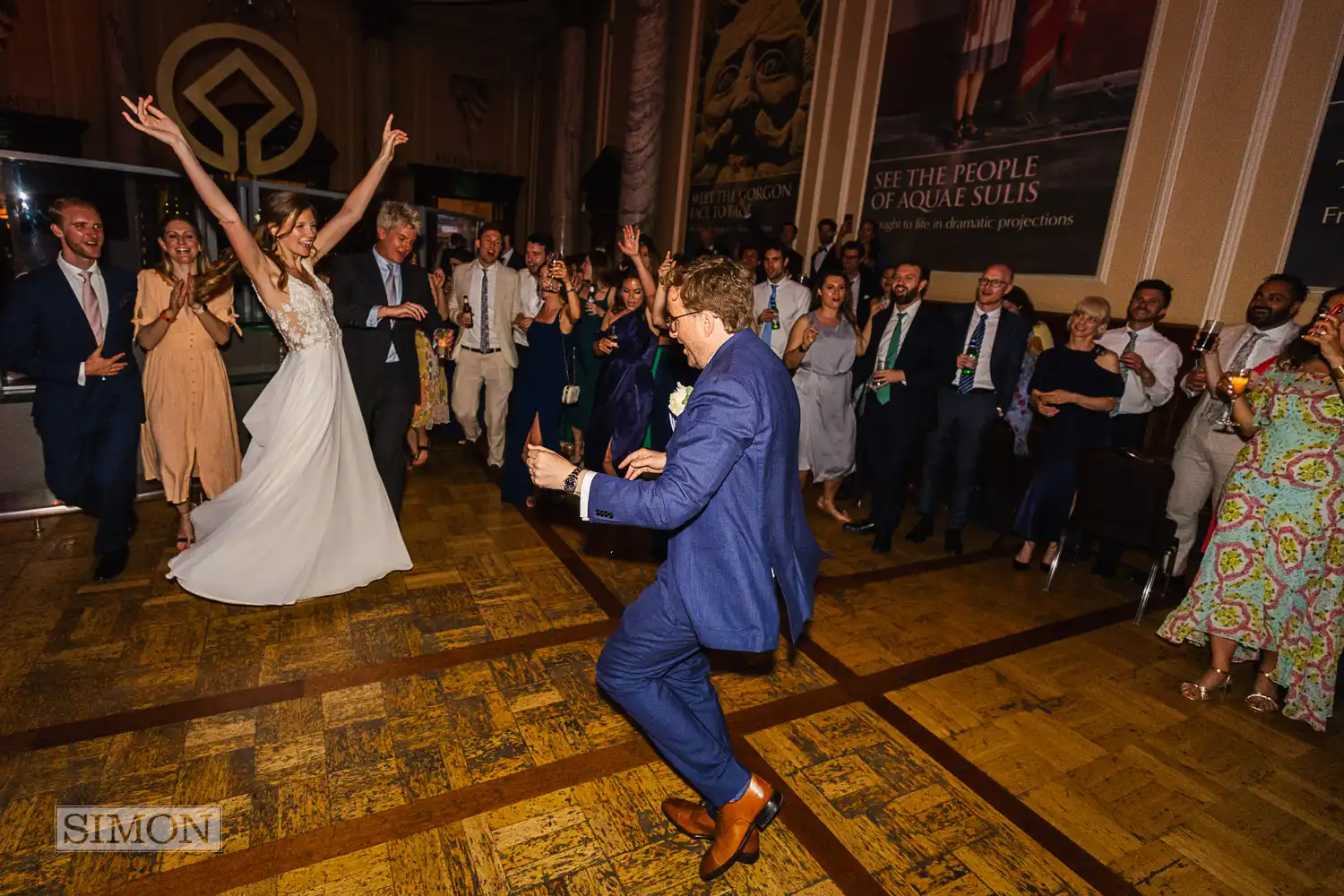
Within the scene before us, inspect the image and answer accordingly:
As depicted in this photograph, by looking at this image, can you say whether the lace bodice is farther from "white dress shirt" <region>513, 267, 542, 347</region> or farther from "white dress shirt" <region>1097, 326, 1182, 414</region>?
"white dress shirt" <region>1097, 326, 1182, 414</region>

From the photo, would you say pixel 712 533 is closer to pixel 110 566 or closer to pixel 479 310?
pixel 110 566

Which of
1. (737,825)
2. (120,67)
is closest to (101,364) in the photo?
(737,825)

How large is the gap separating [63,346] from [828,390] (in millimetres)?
4098

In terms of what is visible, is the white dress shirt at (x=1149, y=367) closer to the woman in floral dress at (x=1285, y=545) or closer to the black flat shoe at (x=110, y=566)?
the woman in floral dress at (x=1285, y=545)

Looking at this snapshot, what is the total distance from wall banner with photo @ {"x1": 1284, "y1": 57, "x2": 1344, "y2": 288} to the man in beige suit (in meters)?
5.10

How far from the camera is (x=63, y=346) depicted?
120 inches

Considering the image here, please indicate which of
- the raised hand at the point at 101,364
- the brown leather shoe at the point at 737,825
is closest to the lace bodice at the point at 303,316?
the raised hand at the point at 101,364

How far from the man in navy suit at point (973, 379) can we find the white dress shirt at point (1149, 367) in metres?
0.57

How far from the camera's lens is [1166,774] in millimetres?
2377

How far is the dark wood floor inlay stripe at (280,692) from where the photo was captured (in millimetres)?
2148

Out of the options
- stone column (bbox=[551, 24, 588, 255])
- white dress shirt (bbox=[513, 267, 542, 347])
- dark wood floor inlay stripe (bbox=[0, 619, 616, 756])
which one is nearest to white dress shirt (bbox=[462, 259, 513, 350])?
white dress shirt (bbox=[513, 267, 542, 347])

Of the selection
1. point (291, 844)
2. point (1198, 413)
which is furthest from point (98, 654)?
point (1198, 413)

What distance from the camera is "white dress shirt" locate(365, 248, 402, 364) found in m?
3.34

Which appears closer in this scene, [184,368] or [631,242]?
[631,242]
